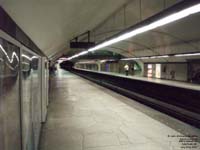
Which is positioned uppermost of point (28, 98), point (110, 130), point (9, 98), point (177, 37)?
point (177, 37)

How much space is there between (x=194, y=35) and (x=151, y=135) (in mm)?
8322

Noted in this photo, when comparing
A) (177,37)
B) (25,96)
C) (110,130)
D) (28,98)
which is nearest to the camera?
(25,96)

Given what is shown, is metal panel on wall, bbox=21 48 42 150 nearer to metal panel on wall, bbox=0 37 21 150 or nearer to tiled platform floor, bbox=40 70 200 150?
metal panel on wall, bbox=0 37 21 150

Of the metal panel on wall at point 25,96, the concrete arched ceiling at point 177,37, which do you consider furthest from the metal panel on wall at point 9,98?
the concrete arched ceiling at point 177,37

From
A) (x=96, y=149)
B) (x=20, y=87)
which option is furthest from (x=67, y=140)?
(x=20, y=87)

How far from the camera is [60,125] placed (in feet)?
18.1

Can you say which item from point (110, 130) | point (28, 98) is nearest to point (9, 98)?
point (28, 98)

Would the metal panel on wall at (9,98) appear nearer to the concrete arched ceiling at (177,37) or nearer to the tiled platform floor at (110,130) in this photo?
the tiled platform floor at (110,130)

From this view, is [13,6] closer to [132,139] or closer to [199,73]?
[132,139]

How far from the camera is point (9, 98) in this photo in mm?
1475

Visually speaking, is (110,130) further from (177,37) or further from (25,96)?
(177,37)

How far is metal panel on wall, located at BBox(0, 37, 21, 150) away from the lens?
1.22 meters

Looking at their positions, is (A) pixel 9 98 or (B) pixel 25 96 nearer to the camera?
(A) pixel 9 98

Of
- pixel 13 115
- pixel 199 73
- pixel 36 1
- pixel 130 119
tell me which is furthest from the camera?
pixel 199 73
